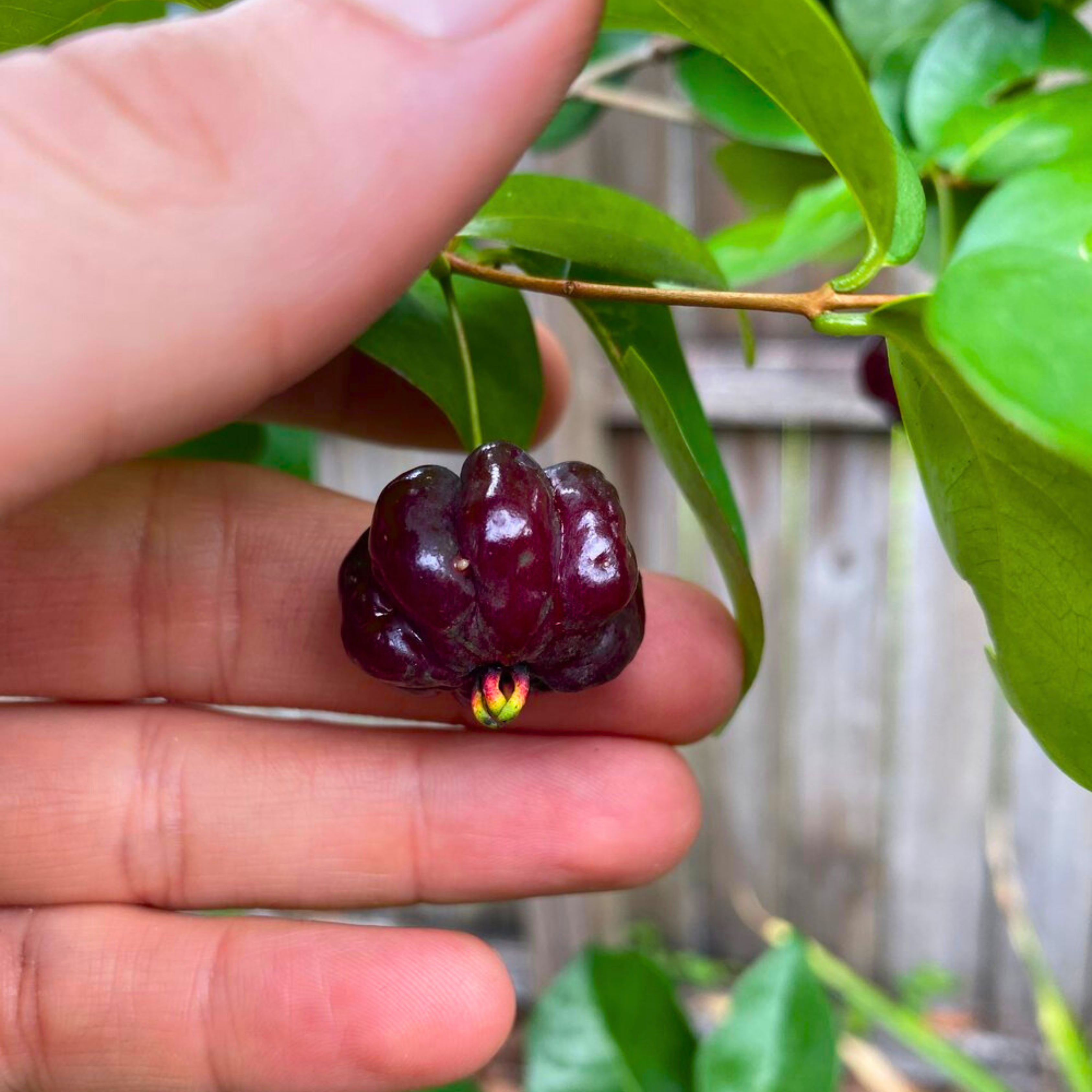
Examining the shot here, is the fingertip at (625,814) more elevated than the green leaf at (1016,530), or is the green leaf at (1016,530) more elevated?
the green leaf at (1016,530)

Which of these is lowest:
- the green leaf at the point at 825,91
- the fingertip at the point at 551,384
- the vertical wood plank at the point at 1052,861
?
the vertical wood plank at the point at 1052,861

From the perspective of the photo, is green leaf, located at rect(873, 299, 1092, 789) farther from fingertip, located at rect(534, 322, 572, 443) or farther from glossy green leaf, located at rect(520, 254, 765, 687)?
fingertip, located at rect(534, 322, 572, 443)

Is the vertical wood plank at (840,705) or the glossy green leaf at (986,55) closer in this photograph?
the glossy green leaf at (986,55)

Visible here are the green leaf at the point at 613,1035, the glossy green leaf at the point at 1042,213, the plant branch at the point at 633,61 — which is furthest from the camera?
the green leaf at the point at 613,1035

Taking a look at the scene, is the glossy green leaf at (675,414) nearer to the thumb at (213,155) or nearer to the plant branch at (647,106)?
the thumb at (213,155)

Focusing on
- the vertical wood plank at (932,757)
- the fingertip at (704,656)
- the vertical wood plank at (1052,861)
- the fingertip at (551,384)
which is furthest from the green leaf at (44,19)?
the vertical wood plank at (1052,861)

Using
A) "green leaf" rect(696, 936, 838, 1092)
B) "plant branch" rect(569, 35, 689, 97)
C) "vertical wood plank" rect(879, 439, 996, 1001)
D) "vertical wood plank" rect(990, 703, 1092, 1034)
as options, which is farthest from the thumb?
"vertical wood plank" rect(990, 703, 1092, 1034)

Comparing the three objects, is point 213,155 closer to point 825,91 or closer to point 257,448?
point 825,91
